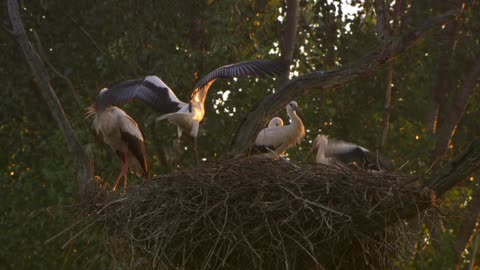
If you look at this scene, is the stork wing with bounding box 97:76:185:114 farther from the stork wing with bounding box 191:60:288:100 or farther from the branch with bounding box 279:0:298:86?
the branch with bounding box 279:0:298:86

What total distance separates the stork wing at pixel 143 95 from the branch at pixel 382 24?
8.93 ft

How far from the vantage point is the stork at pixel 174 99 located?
11000 millimetres

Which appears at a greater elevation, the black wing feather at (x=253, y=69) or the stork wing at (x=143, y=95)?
the black wing feather at (x=253, y=69)

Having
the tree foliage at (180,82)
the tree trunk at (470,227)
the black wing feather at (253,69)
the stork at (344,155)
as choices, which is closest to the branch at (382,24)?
the black wing feather at (253,69)

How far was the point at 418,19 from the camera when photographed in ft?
55.5

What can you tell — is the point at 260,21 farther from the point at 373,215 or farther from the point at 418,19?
the point at 373,215

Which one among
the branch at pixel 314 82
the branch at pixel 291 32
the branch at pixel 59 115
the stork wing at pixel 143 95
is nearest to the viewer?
the branch at pixel 59 115

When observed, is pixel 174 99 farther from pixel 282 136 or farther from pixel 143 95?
pixel 282 136

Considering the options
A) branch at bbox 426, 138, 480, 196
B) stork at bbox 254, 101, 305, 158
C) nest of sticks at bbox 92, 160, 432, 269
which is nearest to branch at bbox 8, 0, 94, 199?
nest of sticks at bbox 92, 160, 432, 269

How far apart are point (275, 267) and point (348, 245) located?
557mm

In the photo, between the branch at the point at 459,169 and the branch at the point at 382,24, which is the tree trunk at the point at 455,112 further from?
the branch at the point at 459,169

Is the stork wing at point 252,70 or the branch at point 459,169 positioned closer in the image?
the branch at point 459,169

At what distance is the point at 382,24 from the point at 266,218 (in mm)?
2439

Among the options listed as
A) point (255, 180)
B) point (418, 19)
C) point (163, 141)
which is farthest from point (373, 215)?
point (418, 19)
